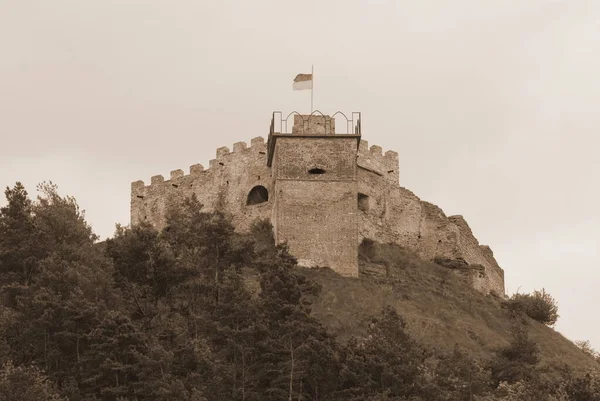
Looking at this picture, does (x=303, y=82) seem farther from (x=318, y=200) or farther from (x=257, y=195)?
(x=318, y=200)

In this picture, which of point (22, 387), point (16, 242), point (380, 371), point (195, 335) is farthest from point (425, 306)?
point (22, 387)

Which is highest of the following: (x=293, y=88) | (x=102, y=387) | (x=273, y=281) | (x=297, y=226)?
(x=293, y=88)

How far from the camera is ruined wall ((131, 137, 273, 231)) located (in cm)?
5928

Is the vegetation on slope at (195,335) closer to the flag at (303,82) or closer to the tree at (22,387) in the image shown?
the tree at (22,387)

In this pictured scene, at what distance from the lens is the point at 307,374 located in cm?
4050

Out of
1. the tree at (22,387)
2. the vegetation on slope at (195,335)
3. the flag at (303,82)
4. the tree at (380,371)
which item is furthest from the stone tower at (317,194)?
the tree at (22,387)

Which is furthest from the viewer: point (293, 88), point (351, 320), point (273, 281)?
point (293, 88)

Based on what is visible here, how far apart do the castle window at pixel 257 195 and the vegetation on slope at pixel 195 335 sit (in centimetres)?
883

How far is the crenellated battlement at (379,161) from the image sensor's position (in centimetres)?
6069

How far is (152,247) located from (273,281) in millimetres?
5440

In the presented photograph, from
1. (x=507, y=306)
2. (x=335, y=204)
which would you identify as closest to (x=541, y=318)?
(x=507, y=306)

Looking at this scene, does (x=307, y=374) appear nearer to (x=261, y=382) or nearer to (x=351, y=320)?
(x=261, y=382)

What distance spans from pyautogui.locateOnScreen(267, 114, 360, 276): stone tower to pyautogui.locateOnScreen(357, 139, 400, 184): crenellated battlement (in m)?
3.85

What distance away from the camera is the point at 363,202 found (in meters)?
58.8
